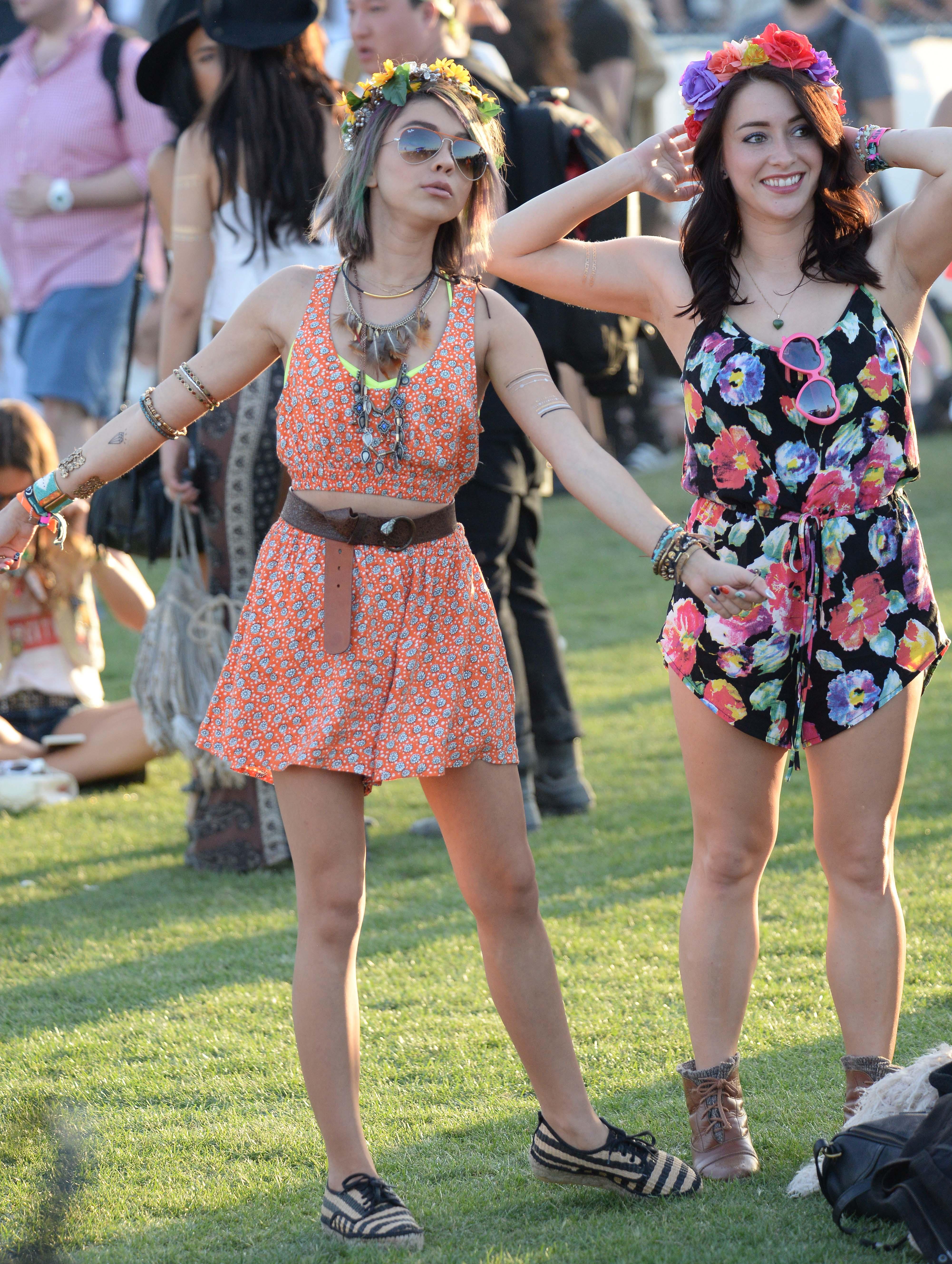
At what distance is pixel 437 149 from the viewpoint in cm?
271

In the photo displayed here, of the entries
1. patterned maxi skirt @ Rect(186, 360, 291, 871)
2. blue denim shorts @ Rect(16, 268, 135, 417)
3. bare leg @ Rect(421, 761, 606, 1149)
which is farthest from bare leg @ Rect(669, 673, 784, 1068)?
blue denim shorts @ Rect(16, 268, 135, 417)

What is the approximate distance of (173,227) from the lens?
470 centimetres

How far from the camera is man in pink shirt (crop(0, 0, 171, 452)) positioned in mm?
7117

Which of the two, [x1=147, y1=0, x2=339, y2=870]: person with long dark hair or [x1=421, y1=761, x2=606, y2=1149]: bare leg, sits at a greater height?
[x1=147, y1=0, x2=339, y2=870]: person with long dark hair

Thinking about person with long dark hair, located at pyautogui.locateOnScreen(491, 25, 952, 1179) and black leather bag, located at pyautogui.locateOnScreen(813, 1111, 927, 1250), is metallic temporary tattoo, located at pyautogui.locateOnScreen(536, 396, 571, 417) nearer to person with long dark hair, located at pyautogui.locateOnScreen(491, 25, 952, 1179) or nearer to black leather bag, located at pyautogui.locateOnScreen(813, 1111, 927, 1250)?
person with long dark hair, located at pyautogui.locateOnScreen(491, 25, 952, 1179)

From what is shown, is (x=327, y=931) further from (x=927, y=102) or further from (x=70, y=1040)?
(x=927, y=102)

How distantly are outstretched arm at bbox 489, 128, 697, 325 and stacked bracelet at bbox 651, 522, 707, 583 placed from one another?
67cm

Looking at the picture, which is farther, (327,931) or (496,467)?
(496,467)

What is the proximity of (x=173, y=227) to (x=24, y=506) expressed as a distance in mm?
2064

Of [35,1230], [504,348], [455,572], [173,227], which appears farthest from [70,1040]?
[173,227]

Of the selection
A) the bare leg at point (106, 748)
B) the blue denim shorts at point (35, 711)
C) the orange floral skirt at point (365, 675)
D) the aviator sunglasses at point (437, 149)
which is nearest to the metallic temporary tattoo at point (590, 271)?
the aviator sunglasses at point (437, 149)

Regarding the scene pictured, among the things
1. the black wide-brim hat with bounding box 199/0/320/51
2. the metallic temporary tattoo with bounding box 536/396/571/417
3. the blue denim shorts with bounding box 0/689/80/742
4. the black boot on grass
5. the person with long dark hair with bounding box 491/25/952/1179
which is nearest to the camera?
the metallic temporary tattoo with bounding box 536/396/571/417

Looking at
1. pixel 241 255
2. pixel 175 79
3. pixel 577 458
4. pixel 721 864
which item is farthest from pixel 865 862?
pixel 175 79

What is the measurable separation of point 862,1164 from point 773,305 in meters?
1.51
